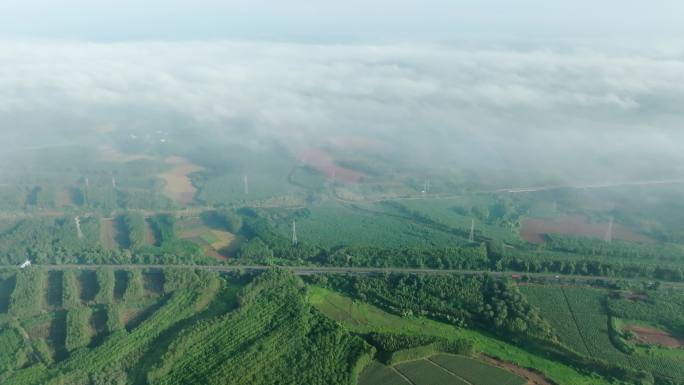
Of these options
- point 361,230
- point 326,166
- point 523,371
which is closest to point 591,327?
point 523,371

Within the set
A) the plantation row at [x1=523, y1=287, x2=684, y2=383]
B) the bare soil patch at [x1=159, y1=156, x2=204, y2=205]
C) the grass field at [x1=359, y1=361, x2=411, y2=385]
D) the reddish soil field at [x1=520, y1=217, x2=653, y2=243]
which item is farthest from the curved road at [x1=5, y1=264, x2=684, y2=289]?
the bare soil patch at [x1=159, y1=156, x2=204, y2=205]

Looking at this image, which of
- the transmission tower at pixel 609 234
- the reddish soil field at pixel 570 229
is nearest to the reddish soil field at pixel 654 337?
the transmission tower at pixel 609 234

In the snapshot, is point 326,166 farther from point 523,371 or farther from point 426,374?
point 523,371

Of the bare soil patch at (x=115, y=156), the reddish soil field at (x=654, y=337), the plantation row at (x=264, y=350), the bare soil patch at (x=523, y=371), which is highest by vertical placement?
the bare soil patch at (x=115, y=156)

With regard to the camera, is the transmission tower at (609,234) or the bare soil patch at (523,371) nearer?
the bare soil patch at (523,371)

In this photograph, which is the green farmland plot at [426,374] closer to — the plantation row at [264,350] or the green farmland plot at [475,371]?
the green farmland plot at [475,371]

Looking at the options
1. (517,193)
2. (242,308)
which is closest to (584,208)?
(517,193)

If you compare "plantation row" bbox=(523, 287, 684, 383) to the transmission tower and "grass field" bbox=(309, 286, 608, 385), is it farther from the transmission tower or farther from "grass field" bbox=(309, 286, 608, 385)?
the transmission tower

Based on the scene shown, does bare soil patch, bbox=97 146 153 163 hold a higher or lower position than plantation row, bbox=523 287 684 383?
higher
